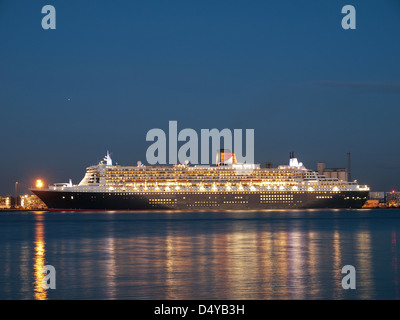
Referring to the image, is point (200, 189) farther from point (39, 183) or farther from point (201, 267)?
point (201, 267)

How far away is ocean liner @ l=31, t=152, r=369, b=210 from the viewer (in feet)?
303

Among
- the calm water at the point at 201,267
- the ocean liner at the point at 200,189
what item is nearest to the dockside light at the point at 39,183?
the ocean liner at the point at 200,189

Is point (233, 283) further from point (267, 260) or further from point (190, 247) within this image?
point (190, 247)

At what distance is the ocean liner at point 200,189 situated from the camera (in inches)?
3634

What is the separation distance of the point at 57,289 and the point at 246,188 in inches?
2943

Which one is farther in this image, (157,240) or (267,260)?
(157,240)

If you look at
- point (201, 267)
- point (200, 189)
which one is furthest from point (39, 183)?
point (201, 267)

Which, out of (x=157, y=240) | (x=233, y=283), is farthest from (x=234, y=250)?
(x=233, y=283)

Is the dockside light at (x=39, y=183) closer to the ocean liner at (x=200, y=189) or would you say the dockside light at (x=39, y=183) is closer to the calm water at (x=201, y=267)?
the ocean liner at (x=200, y=189)

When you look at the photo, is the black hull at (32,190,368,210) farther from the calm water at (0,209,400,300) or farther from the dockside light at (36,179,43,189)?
the calm water at (0,209,400,300)

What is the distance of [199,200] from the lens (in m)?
94.1

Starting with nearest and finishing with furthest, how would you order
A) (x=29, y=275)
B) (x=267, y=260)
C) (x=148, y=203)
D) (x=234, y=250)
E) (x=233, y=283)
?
(x=233, y=283) → (x=29, y=275) → (x=267, y=260) → (x=234, y=250) → (x=148, y=203)
